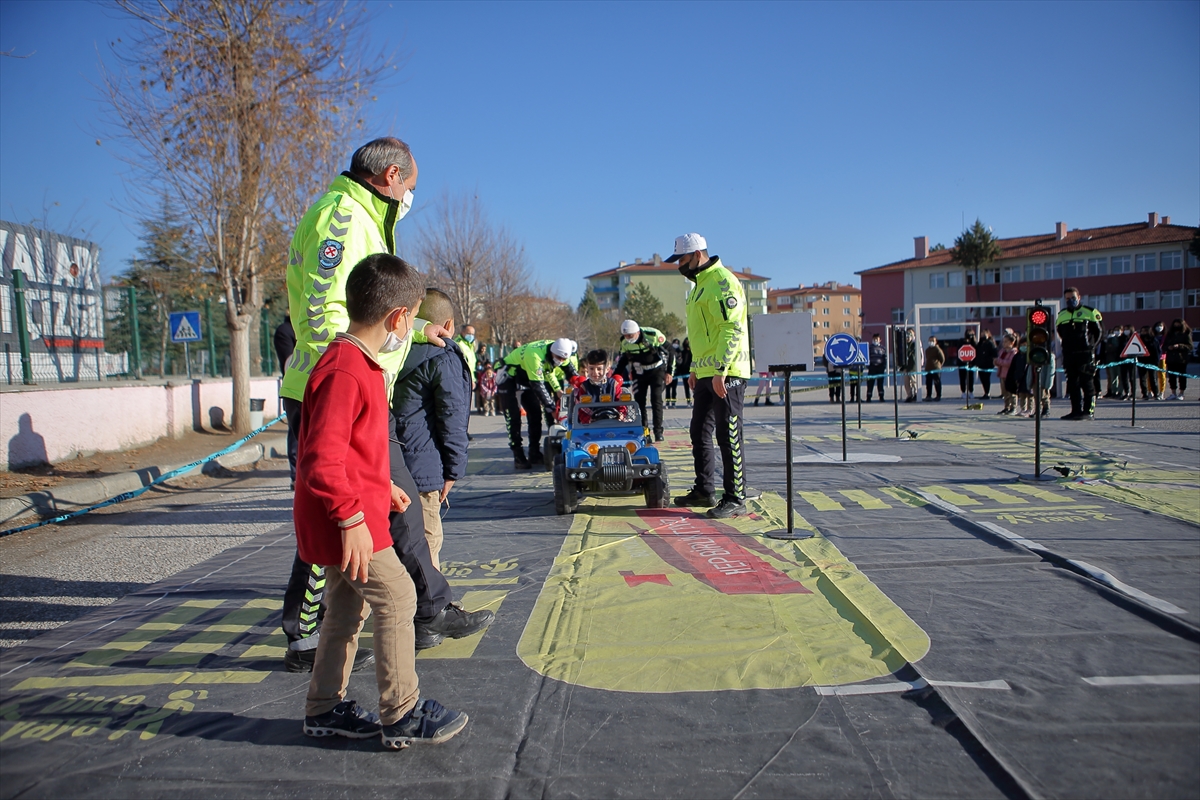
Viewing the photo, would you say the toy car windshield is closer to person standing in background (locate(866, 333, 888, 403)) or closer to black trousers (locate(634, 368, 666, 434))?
black trousers (locate(634, 368, 666, 434))

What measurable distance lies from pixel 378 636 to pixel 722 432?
3786mm

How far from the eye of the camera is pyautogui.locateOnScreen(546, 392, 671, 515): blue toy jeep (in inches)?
241

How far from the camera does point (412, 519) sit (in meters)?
3.27

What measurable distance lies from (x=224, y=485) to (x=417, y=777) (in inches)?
303

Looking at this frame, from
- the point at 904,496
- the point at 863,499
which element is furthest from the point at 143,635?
the point at 904,496

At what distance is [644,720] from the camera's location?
2.64 metres

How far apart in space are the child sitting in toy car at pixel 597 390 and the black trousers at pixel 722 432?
1288 mm

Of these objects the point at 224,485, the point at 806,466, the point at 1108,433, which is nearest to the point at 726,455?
the point at 806,466

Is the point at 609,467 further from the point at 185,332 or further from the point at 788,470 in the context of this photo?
the point at 185,332

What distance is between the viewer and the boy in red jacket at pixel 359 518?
2.37 meters

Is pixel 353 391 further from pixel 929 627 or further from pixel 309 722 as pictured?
pixel 929 627

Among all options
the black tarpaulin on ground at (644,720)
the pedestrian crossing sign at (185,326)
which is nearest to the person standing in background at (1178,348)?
the black tarpaulin on ground at (644,720)

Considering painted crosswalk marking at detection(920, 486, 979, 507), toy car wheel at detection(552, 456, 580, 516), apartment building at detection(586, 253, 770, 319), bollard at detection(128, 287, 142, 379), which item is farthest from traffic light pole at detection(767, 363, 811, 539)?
apartment building at detection(586, 253, 770, 319)

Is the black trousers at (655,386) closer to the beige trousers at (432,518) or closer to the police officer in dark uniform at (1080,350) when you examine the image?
the police officer in dark uniform at (1080,350)
